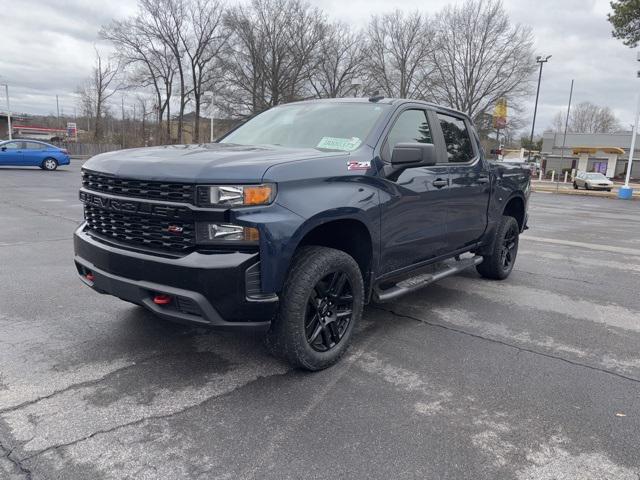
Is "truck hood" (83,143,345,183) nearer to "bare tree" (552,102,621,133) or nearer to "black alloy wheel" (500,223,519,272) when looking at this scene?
"black alloy wheel" (500,223,519,272)

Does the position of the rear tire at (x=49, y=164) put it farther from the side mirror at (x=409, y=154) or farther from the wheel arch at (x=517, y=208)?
the side mirror at (x=409, y=154)

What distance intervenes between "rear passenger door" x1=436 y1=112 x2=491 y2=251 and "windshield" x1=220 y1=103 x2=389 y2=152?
107 centimetres

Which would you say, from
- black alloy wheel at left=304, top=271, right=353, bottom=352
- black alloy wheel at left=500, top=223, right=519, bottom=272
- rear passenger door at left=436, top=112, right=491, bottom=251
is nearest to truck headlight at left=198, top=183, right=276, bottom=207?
black alloy wheel at left=304, top=271, right=353, bottom=352

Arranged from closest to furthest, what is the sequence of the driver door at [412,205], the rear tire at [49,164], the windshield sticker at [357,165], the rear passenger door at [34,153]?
the windshield sticker at [357,165] → the driver door at [412,205] → the rear passenger door at [34,153] → the rear tire at [49,164]

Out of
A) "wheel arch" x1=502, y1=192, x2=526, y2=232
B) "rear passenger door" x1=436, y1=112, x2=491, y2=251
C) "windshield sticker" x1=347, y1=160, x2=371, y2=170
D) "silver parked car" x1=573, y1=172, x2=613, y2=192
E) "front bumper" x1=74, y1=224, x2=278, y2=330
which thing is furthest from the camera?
"silver parked car" x1=573, y1=172, x2=613, y2=192

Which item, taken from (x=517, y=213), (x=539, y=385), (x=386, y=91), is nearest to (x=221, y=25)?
(x=386, y=91)

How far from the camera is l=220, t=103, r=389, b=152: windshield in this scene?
3922 millimetres

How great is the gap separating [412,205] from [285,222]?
1.50 metres

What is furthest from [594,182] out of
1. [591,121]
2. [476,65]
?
[591,121]

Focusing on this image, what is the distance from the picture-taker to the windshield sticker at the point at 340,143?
3758mm

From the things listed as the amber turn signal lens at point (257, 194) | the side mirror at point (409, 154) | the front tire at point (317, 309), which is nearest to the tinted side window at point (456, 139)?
the side mirror at point (409, 154)

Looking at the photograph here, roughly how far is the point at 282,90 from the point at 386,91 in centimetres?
957

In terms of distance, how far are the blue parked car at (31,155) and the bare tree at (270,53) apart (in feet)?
71.5

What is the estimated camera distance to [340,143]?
384 centimetres
